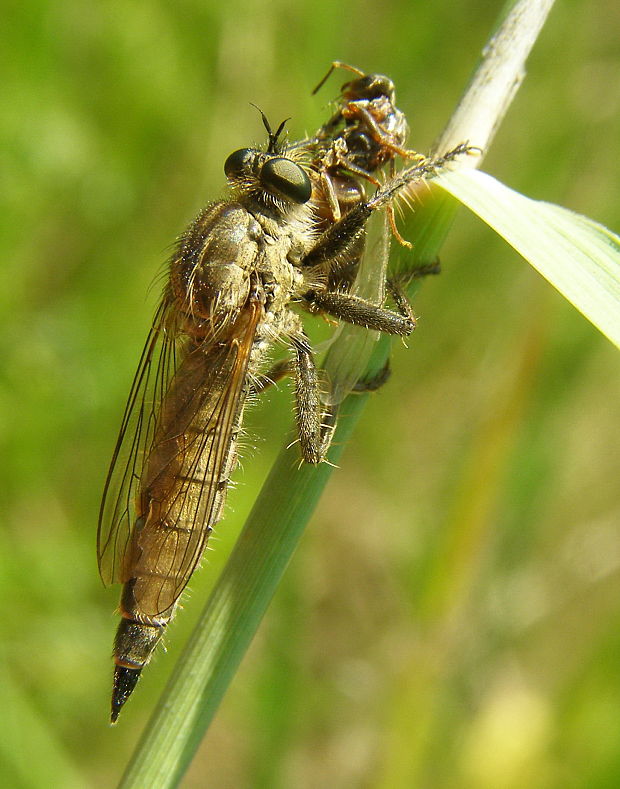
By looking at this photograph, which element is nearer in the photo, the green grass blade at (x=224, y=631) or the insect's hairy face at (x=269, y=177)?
the green grass blade at (x=224, y=631)

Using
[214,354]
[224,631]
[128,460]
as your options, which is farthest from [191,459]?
[224,631]

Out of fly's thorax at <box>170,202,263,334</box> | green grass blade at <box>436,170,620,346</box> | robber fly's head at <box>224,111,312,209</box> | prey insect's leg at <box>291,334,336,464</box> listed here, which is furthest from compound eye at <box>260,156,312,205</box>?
green grass blade at <box>436,170,620,346</box>

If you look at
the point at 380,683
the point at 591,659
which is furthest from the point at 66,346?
the point at 591,659

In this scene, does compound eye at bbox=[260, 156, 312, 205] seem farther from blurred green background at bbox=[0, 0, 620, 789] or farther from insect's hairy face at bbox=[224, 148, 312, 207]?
blurred green background at bbox=[0, 0, 620, 789]

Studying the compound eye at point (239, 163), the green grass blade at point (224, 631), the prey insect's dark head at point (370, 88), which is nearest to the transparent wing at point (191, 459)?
the compound eye at point (239, 163)

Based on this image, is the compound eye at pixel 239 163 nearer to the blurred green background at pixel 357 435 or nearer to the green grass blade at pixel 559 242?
the green grass blade at pixel 559 242
